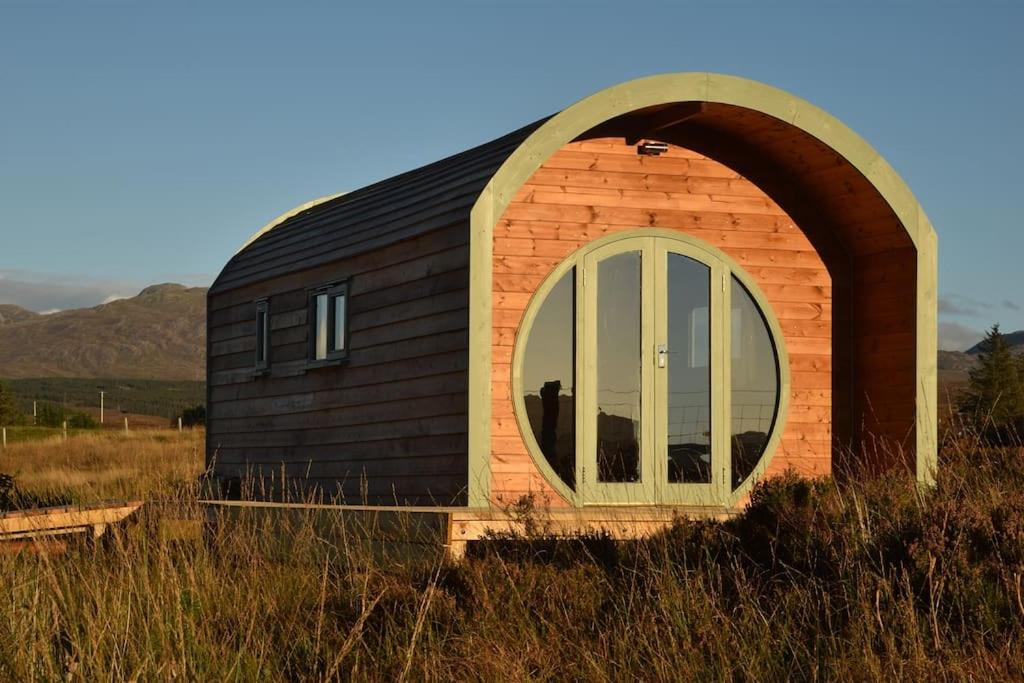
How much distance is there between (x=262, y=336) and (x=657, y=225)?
5.10 m

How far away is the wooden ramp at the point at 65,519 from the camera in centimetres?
1097

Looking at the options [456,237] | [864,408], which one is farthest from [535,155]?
[864,408]

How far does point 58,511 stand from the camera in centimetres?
1165

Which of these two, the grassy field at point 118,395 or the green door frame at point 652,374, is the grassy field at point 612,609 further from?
the grassy field at point 118,395

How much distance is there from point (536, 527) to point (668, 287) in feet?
10.4

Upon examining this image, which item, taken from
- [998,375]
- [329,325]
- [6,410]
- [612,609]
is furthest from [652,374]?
[6,410]

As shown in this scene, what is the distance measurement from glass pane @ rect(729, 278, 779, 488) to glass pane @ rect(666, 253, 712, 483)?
284 mm

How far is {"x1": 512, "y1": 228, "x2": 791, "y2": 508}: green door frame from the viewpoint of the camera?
11.3m

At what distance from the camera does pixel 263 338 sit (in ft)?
49.5

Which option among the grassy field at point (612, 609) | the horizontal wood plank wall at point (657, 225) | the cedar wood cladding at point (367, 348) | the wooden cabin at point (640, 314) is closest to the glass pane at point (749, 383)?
the wooden cabin at point (640, 314)

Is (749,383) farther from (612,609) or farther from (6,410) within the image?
(6,410)

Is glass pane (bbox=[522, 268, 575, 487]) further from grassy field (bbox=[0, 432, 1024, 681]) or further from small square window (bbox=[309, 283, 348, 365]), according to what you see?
small square window (bbox=[309, 283, 348, 365])

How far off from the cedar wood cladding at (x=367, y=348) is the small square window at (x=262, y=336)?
0.35 feet

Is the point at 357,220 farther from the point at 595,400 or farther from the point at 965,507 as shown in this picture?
the point at 965,507
